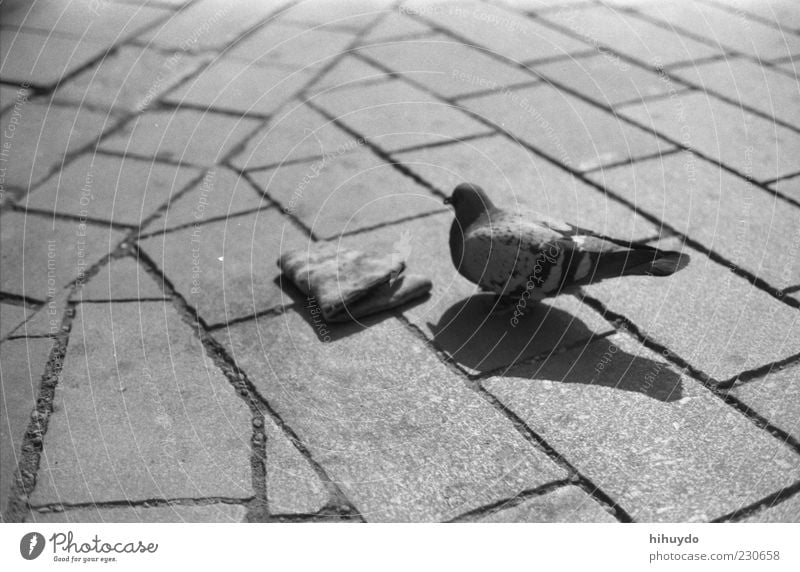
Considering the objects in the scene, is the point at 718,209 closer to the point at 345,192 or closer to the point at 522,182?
the point at 522,182

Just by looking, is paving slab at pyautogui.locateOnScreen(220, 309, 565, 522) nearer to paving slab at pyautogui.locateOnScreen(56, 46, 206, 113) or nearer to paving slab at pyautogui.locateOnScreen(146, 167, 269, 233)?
paving slab at pyautogui.locateOnScreen(146, 167, 269, 233)

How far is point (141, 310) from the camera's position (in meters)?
1.53

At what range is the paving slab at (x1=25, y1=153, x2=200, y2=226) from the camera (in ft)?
5.91

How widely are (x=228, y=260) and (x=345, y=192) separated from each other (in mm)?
331

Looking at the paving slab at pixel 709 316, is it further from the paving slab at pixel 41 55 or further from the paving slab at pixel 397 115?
the paving slab at pixel 41 55

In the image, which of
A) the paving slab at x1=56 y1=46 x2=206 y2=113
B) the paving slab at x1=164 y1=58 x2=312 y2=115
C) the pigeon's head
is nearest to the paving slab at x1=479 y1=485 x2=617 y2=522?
the pigeon's head

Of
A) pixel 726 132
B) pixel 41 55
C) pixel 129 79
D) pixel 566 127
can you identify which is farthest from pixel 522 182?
pixel 41 55

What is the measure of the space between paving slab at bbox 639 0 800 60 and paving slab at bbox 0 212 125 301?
153 cm

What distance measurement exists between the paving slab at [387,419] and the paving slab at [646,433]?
0.21 ft

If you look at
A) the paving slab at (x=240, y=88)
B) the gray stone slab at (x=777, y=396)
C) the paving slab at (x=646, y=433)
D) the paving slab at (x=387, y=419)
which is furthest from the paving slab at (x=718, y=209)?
the paving slab at (x=240, y=88)

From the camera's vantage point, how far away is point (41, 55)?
2039mm

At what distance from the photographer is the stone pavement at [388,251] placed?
1200 millimetres
